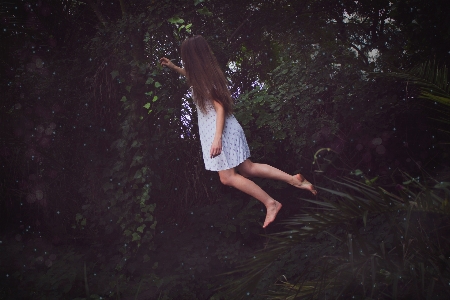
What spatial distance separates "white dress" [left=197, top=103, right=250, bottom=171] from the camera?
118 inches

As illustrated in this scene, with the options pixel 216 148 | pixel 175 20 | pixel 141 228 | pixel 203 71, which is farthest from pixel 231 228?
pixel 175 20

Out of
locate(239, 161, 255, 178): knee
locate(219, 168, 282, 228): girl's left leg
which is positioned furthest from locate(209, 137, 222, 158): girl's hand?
locate(239, 161, 255, 178): knee

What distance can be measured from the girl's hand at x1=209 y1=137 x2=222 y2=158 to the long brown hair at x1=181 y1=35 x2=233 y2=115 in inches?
12.1

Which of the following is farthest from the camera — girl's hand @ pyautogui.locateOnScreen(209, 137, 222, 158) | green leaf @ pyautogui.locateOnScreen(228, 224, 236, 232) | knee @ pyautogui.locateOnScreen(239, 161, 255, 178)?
green leaf @ pyautogui.locateOnScreen(228, 224, 236, 232)

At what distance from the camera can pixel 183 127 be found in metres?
3.90

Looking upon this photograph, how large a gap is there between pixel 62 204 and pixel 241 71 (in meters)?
2.47

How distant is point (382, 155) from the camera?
136 inches

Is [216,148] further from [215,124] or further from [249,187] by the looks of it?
[249,187]

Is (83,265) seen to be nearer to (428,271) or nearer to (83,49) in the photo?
(83,49)

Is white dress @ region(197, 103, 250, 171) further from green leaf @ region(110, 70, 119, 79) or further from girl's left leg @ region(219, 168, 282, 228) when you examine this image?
green leaf @ region(110, 70, 119, 79)

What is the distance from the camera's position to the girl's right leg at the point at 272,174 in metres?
3.00

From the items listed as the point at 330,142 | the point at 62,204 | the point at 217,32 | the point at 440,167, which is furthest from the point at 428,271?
the point at 62,204

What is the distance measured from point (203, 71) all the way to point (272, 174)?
0.91 meters

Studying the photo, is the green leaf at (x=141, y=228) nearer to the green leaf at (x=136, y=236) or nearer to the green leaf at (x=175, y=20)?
the green leaf at (x=136, y=236)
